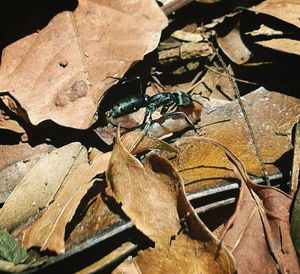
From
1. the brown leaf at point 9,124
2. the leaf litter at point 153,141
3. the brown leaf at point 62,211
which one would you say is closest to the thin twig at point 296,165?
the leaf litter at point 153,141

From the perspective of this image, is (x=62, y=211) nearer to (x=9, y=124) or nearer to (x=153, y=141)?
(x=153, y=141)

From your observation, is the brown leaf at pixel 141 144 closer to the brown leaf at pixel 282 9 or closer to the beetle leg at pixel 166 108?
the beetle leg at pixel 166 108

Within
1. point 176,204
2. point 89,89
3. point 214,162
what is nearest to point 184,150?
point 214,162

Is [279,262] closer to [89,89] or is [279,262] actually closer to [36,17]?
[89,89]

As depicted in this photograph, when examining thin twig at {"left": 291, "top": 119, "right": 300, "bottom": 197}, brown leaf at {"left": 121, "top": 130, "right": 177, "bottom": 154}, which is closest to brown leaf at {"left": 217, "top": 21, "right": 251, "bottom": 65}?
thin twig at {"left": 291, "top": 119, "right": 300, "bottom": 197}

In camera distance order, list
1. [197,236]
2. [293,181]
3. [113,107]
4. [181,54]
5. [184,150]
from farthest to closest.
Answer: [181,54], [113,107], [184,150], [293,181], [197,236]
